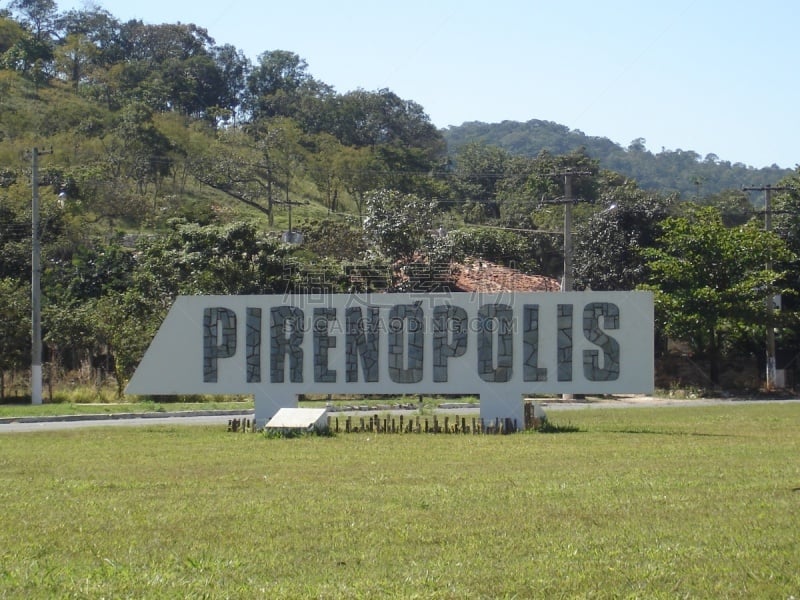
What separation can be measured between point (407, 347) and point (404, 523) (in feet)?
48.9

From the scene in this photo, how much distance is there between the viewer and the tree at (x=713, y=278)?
43688mm

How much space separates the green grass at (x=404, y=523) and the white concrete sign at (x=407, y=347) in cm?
586

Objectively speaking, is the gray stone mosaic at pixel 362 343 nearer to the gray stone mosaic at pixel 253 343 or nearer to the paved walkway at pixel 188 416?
the gray stone mosaic at pixel 253 343

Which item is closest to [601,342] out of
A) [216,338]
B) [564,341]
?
[564,341]

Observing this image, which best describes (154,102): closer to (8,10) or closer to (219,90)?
(219,90)

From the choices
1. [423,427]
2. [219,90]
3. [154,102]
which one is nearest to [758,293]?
[423,427]

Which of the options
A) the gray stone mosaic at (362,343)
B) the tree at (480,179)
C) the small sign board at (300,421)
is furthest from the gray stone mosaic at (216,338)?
the tree at (480,179)

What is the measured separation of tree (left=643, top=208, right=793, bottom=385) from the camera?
43.7 meters

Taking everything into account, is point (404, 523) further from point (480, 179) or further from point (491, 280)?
point (480, 179)

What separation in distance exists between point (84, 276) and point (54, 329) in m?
10.2

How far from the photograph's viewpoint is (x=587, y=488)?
13.6 meters

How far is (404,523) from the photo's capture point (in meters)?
11.2

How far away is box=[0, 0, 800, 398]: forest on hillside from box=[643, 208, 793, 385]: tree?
0.10 metres

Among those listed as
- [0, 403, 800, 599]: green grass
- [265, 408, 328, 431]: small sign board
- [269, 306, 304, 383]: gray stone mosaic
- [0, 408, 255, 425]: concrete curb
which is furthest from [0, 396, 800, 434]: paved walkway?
[0, 403, 800, 599]: green grass
